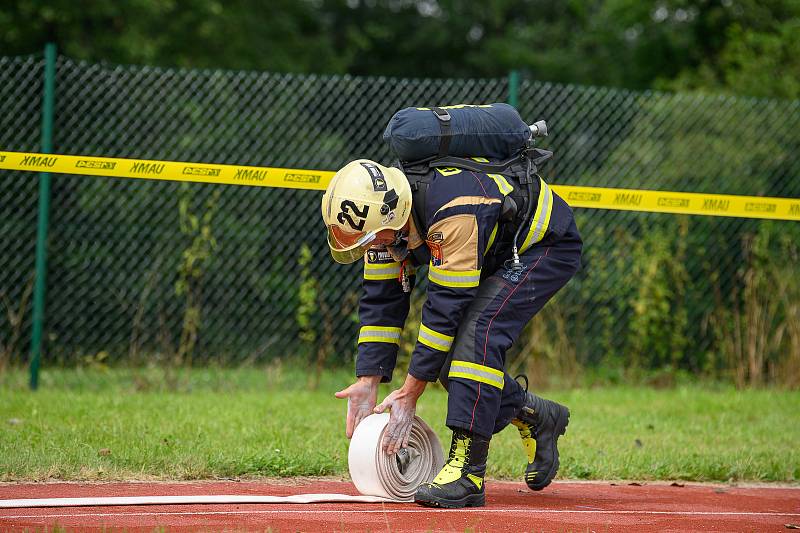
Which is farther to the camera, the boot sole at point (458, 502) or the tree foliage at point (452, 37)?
the tree foliage at point (452, 37)

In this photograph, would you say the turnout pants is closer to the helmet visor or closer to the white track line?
the white track line

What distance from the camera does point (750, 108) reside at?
9.52 m

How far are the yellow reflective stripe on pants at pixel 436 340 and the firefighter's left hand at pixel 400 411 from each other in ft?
0.55

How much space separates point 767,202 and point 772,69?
8.56 meters

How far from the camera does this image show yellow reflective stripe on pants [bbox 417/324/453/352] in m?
4.43

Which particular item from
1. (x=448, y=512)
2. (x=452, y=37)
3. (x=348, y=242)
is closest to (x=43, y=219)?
(x=348, y=242)

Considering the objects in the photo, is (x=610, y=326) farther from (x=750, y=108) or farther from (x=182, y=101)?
(x=182, y=101)

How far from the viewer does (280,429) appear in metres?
6.53

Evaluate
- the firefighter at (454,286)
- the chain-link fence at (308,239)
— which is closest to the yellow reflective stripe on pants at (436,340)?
the firefighter at (454,286)

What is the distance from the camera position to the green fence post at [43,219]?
7953 millimetres

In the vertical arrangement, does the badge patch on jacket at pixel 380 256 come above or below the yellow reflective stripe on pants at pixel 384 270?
above

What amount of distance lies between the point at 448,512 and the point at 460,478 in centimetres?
17

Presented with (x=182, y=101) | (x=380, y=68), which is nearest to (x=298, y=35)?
(x=380, y=68)

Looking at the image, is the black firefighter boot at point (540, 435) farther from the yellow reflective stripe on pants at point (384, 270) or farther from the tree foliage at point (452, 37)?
the tree foliage at point (452, 37)
